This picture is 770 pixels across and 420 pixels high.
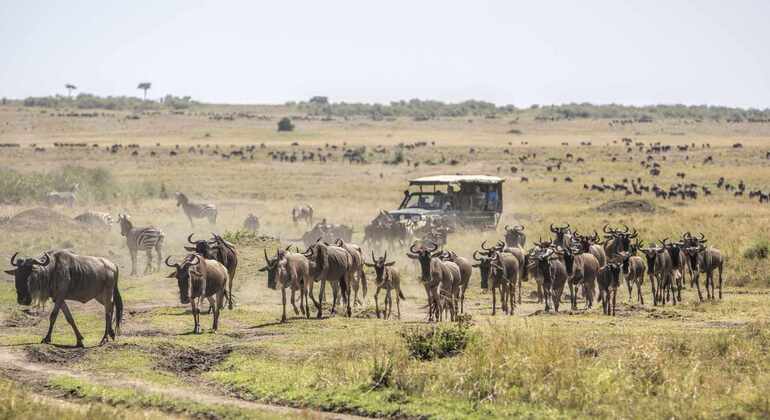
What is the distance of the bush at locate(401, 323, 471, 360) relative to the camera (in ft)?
56.6

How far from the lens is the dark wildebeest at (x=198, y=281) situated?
2086 centimetres

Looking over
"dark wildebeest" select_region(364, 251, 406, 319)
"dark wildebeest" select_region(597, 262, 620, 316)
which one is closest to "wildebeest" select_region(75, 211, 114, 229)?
"dark wildebeest" select_region(364, 251, 406, 319)

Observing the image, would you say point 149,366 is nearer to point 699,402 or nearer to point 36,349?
point 36,349

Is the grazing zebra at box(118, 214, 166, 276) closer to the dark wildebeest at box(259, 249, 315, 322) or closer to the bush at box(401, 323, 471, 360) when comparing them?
the dark wildebeest at box(259, 249, 315, 322)

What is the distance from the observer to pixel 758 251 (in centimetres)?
3416

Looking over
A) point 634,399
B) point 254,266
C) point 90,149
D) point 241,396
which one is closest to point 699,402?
point 634,399

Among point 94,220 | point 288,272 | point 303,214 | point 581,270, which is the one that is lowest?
point 303,214

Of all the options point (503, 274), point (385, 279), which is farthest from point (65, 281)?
point (503, 274)

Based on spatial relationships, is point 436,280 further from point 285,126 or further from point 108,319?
point 285,126

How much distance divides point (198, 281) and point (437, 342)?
591 cm

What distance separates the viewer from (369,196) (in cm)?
6531

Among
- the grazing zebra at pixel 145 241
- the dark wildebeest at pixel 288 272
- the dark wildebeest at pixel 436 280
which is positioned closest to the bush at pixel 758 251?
the dark wildebeest at pixel 436 280

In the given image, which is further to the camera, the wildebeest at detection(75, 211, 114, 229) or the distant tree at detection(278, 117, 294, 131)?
the distant tree at detection(278, 117, 294, 131)

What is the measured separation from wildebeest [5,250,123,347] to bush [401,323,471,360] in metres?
5.56
